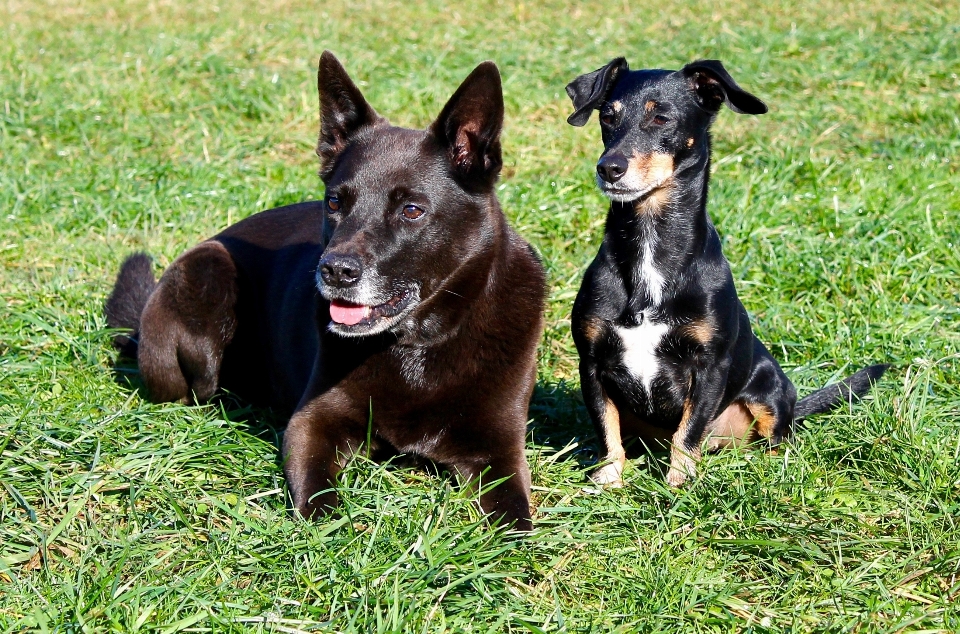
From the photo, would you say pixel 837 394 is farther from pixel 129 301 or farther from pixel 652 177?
pixel 129 301

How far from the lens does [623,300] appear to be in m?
3.58

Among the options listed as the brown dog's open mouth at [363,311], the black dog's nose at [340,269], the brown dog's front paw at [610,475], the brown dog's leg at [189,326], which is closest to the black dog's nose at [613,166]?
the brown dog's open mouth at [363,311]

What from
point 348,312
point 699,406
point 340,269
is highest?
point 340,269

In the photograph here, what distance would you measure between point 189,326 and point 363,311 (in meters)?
1.34

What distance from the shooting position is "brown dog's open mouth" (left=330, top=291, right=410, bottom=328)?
3219 millimetres

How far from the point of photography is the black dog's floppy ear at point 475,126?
128 inches

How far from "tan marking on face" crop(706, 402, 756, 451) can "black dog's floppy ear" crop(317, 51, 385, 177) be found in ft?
5.90

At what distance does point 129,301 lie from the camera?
460 centimetres

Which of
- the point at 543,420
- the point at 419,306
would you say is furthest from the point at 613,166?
the point at 543,420

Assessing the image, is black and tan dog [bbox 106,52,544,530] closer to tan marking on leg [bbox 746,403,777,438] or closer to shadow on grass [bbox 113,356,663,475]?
shadow on grass [bbox 113,356,663,475]

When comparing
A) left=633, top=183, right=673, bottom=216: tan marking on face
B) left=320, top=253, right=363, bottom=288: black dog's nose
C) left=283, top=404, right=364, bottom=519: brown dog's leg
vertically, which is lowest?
left=283, top=404, right=364, bottom=519: brown dog's leg

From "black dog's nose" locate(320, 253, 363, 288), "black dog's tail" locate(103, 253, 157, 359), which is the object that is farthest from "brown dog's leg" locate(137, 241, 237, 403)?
"black dog's nose" locate(320, 253, 363, 288)

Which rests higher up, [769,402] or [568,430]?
[769,402]

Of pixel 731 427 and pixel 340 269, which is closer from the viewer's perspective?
pixel 340 269
